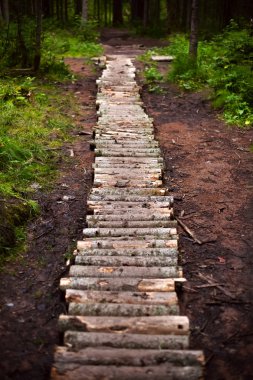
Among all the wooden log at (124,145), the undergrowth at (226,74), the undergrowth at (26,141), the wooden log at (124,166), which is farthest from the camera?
the undergrowth at (226,74)

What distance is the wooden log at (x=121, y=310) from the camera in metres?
4.36

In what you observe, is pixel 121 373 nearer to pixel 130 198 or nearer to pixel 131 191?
pixel 130 198

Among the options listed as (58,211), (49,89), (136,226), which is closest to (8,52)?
(49,89)

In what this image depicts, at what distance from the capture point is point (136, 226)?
6.14 meters

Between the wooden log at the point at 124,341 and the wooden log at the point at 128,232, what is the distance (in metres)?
2.06

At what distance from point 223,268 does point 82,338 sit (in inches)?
93.6

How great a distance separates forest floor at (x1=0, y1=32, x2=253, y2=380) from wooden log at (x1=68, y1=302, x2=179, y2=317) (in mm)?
372

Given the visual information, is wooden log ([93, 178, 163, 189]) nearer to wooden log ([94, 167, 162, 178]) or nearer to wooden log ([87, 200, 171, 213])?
wooden log ([94, 167, 162, 178])

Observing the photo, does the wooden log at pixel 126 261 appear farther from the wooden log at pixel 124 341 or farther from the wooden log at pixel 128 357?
the wooden log at pixel 128 357

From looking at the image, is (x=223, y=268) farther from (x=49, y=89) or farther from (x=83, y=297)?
(x=49, y=89)

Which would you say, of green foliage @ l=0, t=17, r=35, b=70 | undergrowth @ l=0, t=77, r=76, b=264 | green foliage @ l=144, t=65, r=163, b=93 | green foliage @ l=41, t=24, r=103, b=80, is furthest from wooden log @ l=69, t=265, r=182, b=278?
green foliage @ l=0, t=17, r=35, b=70

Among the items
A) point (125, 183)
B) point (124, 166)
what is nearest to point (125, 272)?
point (125, 183)

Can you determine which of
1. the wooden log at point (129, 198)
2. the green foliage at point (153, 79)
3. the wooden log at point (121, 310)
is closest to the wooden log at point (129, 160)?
the wooden log at point (129, 198)

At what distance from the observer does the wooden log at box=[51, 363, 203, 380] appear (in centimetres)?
361
